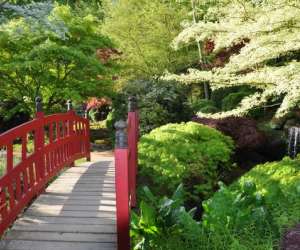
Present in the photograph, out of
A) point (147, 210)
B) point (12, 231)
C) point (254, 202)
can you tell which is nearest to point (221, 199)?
point (254, 202)

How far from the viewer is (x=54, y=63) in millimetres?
12391

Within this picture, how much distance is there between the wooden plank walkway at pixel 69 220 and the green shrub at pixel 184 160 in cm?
86

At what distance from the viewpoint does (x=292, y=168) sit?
6.22 meters

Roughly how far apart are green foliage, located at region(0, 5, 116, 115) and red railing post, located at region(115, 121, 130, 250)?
7495 millimetres

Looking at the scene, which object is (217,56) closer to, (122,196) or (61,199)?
(61,199)

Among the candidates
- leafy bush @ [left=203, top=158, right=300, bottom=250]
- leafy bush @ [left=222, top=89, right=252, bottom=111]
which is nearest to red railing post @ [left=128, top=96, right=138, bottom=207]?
leafy bush @ [left=203, top=158, right=300, bottom=250]

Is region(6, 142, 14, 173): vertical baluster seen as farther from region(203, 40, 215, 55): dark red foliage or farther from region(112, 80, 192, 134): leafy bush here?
region(203, 40, 215, 55): dark red foliage

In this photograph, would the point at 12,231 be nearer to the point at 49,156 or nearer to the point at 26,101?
the point at 49,156

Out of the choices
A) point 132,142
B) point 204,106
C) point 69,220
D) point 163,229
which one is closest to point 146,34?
point 204,106

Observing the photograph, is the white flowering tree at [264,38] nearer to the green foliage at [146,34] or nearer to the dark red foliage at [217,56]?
the dark red foliage at [217,56]

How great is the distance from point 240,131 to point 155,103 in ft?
9.81

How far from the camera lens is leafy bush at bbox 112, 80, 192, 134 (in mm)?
11664

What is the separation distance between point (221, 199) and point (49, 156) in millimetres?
2615

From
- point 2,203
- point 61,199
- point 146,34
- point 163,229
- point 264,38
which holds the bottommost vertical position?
point 163,229
